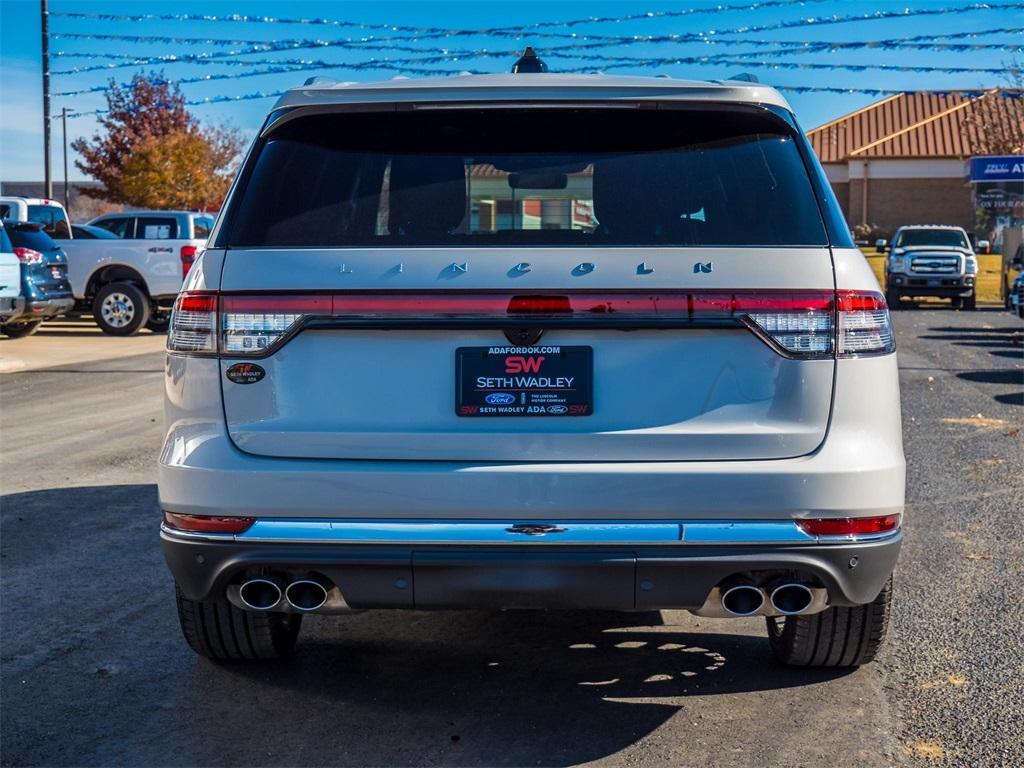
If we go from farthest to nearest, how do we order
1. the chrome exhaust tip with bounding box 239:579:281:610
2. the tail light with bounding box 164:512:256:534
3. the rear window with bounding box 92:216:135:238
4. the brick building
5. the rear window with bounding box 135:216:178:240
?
the brick building → the rear window with bounding box 92:216:135:238 → the rear window with bounding box 135:216:178:240 → the chrome exhaust tip with bounding box 239:579:281:610 → the tail light with bounding box 164:512:256:534

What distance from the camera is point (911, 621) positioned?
5203 millimetres

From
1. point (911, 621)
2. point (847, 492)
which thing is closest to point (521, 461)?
point (847, 492)

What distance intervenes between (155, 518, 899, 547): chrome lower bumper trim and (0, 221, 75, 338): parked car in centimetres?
1528

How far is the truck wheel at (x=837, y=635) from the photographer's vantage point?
4230 millimetres

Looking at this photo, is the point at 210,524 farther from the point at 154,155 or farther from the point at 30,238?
the point at 154,155

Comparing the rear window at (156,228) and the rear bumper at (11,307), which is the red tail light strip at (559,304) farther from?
the rear window at (156,228)

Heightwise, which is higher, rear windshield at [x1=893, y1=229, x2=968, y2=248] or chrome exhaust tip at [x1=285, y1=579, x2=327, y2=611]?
rear windshield at [x1=893, y1=229, x2=968, y2=248]

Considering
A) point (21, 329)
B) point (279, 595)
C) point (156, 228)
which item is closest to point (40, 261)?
point (21, 329)

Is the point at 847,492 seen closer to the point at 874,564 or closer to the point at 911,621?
the point at 874,564

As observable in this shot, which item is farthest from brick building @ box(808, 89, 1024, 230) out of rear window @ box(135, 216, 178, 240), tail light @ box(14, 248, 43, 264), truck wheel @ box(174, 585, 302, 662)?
truck wheel @ box(174, 585, 302, 662)

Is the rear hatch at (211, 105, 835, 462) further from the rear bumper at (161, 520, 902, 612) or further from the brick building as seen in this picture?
the brick building

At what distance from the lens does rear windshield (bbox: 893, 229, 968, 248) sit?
31094 mm

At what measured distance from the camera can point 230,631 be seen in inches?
Result: 173

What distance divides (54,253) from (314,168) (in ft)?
53.1
